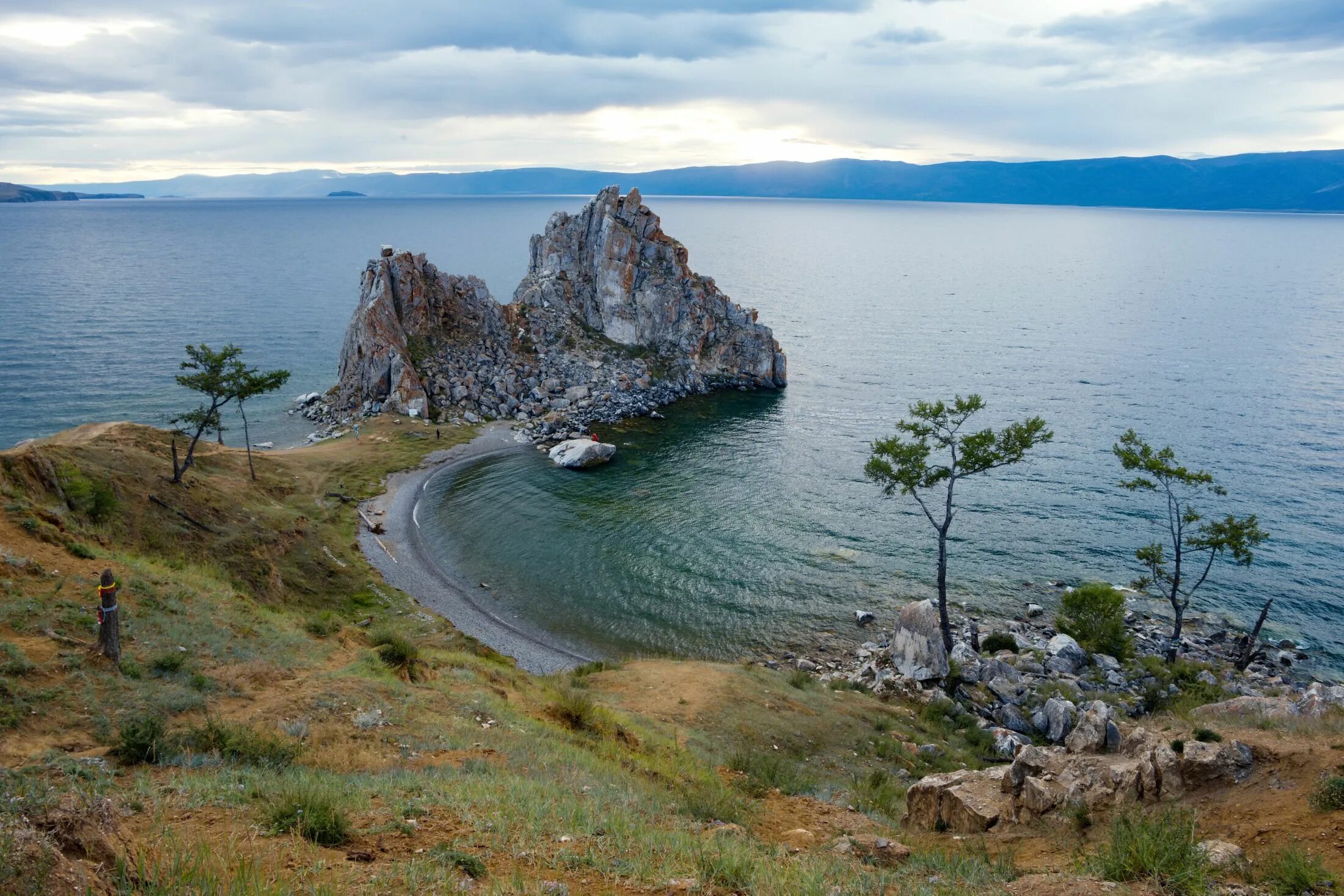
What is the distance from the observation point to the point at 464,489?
5647 centimetres

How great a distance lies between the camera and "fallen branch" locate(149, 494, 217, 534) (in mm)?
35094

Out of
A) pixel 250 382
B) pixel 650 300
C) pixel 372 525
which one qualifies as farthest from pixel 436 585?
pixel 650 300

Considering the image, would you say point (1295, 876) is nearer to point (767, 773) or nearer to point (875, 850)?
point (875, 850)

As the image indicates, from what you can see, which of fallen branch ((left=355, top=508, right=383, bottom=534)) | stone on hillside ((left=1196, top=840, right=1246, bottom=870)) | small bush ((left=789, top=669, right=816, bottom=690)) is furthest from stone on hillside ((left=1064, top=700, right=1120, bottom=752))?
fallen branch ((left=355, top=508, right=383, bottom=534))

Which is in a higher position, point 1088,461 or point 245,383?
point 245,383

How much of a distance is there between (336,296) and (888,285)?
384 feet

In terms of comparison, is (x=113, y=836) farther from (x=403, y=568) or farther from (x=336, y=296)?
(x=336, y=296)

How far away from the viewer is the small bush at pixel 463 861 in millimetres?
9898

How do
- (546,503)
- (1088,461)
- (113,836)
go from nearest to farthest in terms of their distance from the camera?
(113,836)
(546,503)
(1088,461)

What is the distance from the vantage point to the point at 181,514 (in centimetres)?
3541

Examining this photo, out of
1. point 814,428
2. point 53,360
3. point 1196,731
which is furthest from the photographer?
point 53,360

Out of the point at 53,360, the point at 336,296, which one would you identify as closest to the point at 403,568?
the point at 53,360

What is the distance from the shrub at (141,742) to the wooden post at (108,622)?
3.60 meters

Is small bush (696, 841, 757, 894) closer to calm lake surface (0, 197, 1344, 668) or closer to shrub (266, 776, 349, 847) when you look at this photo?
shrub (266, 776, 349, 847)
